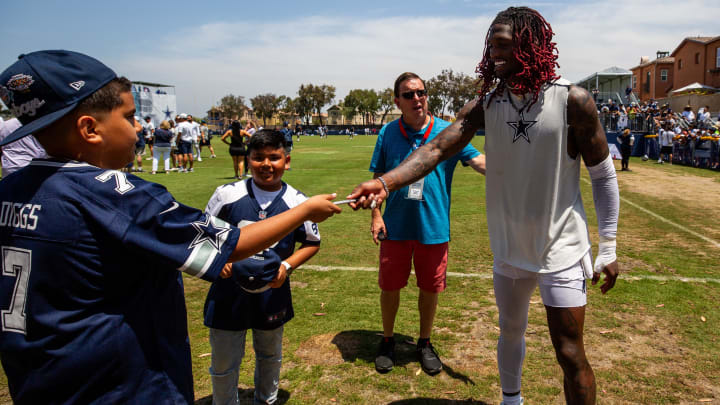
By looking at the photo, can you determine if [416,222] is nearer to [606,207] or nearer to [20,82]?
[606,207]

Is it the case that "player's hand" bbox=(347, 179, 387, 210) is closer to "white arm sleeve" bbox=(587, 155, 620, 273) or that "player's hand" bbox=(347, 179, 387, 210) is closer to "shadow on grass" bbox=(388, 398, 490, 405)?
"white arm sleeve" bbox=(587, 155, 620, 273)

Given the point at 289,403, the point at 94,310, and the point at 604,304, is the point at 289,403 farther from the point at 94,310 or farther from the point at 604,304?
the point at 604,304

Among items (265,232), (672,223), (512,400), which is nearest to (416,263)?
(512,400)

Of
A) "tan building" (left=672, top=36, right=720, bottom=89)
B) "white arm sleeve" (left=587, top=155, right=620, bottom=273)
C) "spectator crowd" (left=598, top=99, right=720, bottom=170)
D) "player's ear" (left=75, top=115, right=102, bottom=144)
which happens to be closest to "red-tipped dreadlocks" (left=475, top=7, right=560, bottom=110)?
"white arm sleeve" (left=587, top=155, right=620, bottom=273)

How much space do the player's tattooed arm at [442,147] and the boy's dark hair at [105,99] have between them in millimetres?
1703

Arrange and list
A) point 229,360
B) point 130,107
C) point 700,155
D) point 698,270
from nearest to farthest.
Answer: point 130,107 < point 229,360 < point 698,270 < point 700,155

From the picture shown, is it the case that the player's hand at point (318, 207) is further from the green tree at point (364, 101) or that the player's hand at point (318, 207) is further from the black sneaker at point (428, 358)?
the green tree at point (364, 101)

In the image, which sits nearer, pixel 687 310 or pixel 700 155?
pixel 687 310

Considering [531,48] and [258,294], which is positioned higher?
[531,48]

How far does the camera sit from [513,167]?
275cm

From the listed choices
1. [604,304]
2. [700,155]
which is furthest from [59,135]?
[700,155]

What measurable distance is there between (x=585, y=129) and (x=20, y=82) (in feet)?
8.56

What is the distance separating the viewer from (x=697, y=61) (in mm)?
53531

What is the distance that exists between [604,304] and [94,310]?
5185mm
